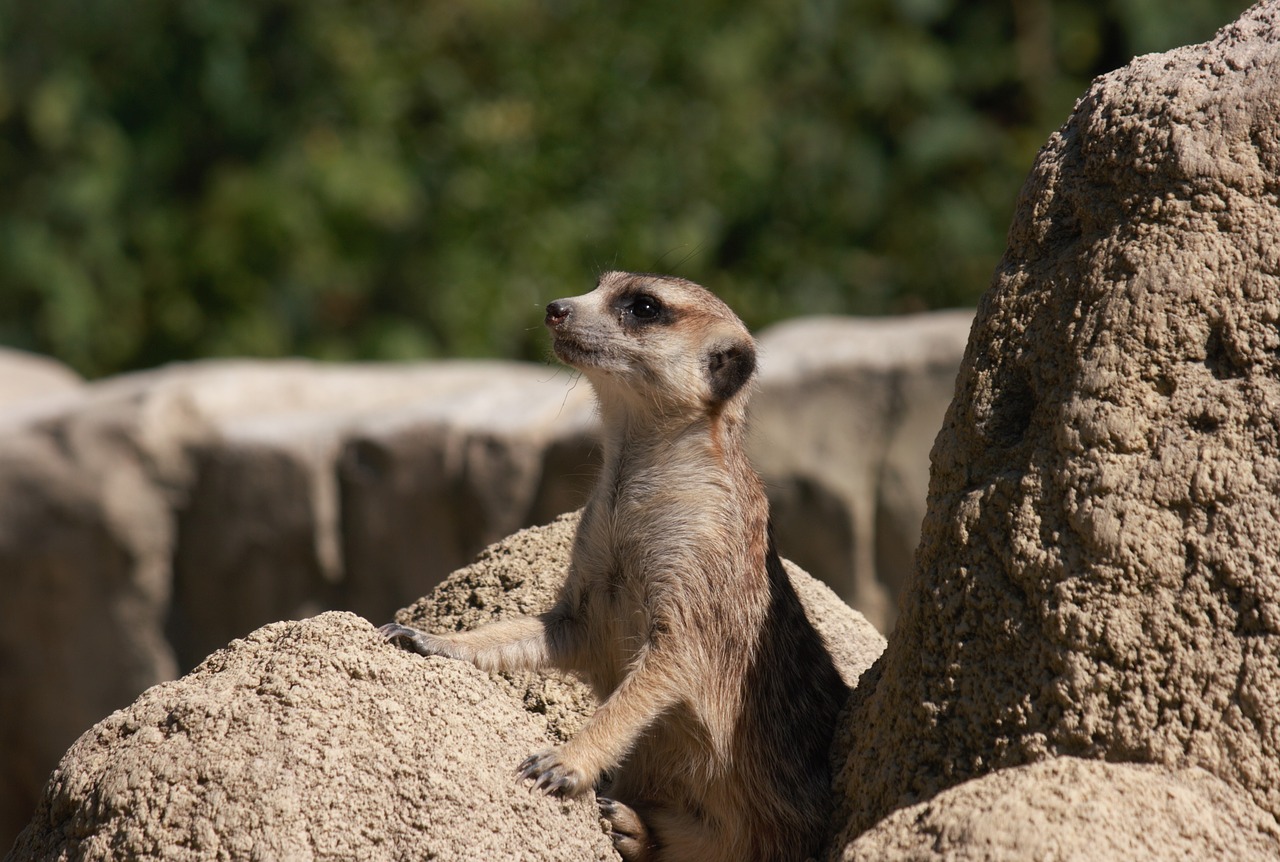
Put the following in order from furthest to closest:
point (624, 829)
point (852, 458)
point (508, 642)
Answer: point (852, 458) → point (508, 642) → point (624, 829)

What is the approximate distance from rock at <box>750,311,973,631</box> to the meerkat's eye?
3018mm

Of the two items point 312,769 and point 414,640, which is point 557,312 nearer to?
point 414,640

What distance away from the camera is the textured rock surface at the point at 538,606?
10.9 feet

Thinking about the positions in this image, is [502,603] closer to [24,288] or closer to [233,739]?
[233,739]

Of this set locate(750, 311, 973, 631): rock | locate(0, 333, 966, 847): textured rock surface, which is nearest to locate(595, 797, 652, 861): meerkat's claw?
locate(0, 333, 966, 847): textured rock surface

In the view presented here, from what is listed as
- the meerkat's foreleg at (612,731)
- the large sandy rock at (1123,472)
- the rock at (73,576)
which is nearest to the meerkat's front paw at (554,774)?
the meerkat's foreleg at (612,731)

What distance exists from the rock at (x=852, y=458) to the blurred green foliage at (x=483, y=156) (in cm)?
321

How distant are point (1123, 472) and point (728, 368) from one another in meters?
1.19

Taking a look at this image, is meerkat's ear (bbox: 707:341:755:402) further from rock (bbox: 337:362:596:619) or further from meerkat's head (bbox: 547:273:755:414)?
rock (bbox: 337:362:596:619)

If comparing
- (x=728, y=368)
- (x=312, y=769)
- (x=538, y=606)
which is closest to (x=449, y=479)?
(x=538, y=606)

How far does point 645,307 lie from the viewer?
3449 millimetres

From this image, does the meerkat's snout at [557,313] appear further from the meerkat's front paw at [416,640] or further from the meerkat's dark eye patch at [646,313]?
the meerkat's front paw at [416,640]

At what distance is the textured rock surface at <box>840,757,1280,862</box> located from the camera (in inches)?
80.7

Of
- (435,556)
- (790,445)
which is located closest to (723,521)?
(790,445)
